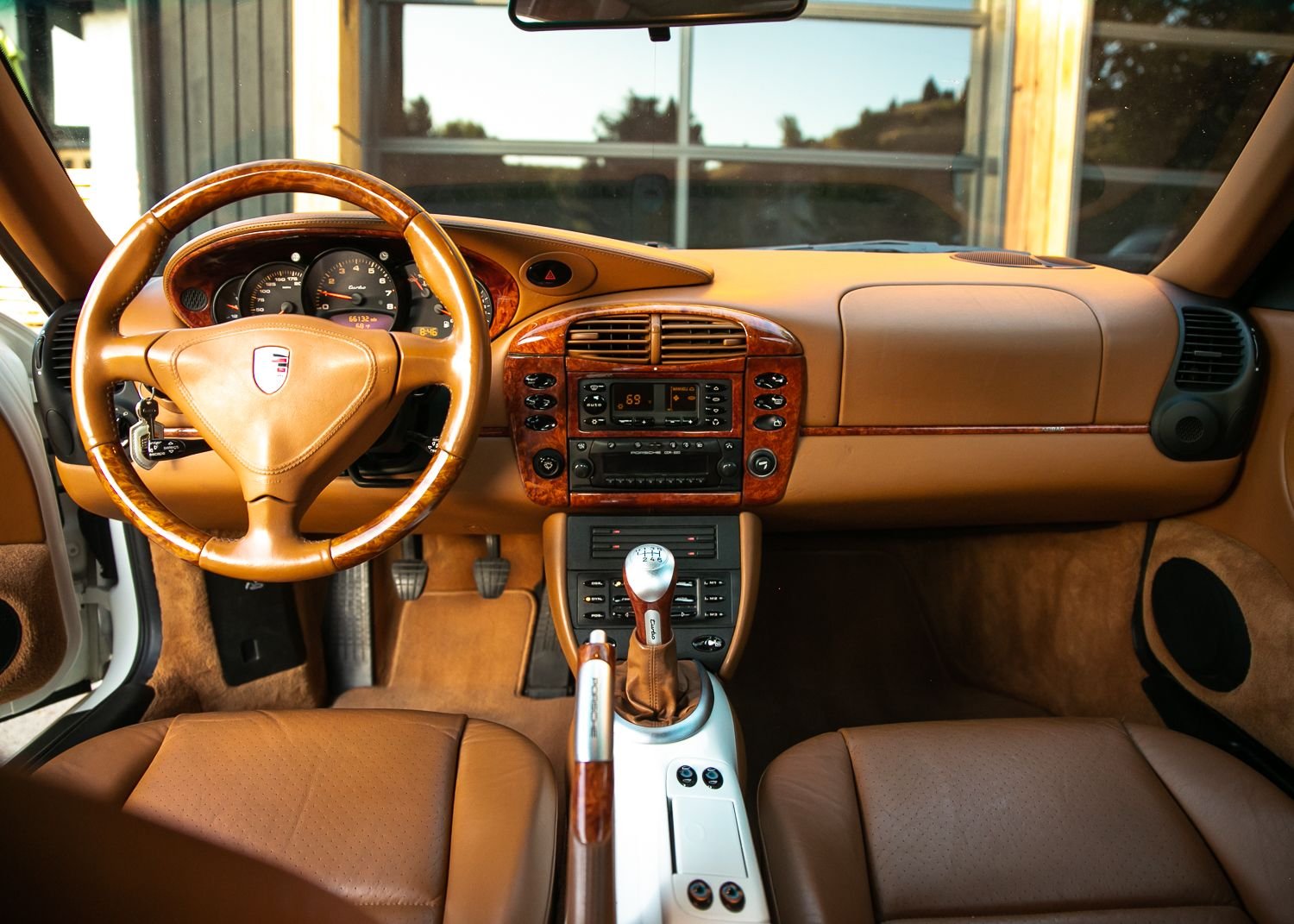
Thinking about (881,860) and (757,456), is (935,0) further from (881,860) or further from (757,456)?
(881,860)

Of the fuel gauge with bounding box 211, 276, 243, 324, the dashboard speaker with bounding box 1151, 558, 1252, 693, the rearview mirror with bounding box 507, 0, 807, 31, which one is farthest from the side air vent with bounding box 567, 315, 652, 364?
the dashboard speaker with bounding box 1151, 558, 1252, 693

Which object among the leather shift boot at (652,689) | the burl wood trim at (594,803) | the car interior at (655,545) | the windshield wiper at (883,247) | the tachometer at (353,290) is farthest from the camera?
the windshield wiper at (883,247)

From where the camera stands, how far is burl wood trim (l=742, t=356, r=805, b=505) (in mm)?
1852

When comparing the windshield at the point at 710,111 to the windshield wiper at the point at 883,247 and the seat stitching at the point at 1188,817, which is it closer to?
the windshield wiper at the point at 883,247

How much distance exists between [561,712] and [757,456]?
1009 mm

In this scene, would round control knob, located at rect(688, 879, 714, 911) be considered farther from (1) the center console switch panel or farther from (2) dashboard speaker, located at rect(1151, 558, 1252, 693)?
(2) dashboard speaker, located at rect(1151, 558, 1252, 693)

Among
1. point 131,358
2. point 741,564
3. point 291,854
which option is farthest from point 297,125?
point 291,854

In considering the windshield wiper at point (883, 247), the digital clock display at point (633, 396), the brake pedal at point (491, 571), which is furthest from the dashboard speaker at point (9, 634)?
the windshield wiper at point (883, 247)

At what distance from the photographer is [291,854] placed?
1.35 meters

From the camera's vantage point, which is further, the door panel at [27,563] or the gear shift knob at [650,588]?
the door panel at [27,563]

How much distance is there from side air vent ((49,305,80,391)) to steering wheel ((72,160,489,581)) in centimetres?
48

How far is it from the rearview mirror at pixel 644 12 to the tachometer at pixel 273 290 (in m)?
0.70

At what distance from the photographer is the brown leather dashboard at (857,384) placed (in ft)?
6.02

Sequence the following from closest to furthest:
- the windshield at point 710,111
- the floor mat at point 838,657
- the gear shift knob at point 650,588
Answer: the gear shift knob at point 650,588
the windshield at point 710,111
the floor mat at point 838,657
